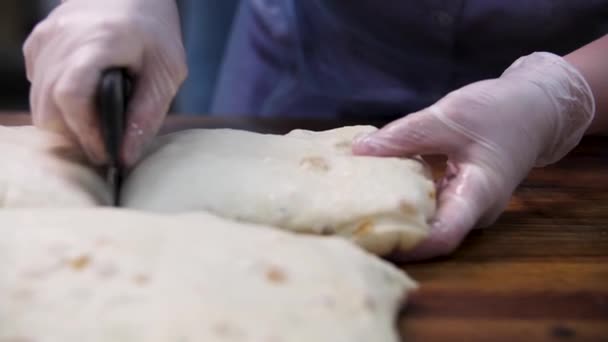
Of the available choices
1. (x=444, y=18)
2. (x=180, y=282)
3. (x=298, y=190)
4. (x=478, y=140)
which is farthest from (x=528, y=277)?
(x=444, y=18)

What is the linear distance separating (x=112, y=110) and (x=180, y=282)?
0.37 metres

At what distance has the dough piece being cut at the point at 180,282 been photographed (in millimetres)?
803

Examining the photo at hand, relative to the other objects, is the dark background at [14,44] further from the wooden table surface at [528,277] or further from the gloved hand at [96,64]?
the wooden table surface at [528,277]

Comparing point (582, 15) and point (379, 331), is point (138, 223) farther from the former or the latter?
point (582, 15)

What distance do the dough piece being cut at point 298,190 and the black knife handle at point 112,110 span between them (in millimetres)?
66

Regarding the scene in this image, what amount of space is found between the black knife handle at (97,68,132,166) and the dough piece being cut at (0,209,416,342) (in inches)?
7.2

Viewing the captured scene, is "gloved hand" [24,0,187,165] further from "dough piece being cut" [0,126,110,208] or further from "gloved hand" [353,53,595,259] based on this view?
"gloved hand" [353,53,595,259]

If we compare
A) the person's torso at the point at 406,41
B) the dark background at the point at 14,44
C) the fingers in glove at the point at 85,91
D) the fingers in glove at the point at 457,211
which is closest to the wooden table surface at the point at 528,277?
the fingers in glove at the point at 457,211

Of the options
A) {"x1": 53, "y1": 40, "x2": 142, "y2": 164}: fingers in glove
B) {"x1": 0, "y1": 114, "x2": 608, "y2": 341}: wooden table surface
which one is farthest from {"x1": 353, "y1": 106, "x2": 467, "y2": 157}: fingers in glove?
{"x1": 53, "y1": 40, "x2": 142, "y2": 164}: fingers in glove

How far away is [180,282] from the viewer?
2.79ft

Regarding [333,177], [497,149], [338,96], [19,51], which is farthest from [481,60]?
[19,51]

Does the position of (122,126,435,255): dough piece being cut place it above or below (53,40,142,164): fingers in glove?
below

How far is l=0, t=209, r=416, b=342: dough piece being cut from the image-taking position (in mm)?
803

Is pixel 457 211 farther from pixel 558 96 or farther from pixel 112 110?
pixel 112 110
